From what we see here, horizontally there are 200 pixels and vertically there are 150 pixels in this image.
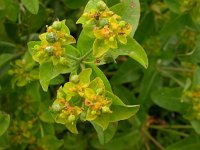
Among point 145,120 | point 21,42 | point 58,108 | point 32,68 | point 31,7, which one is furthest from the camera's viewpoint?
point 145,120

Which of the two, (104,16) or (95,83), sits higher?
(104,16)

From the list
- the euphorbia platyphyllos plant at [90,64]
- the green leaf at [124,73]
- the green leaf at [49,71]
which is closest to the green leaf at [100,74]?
the euphorbia platyphyllos plant at [90,64]

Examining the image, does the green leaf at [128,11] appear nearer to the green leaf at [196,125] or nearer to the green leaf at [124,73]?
the green leaf at [196,125]

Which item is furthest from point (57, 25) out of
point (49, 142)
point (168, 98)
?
point (168, 98)

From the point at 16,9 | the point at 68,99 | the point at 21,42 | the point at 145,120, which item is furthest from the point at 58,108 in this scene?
the point at 145,120

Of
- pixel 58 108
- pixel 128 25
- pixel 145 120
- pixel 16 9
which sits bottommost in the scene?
pixel 145 120

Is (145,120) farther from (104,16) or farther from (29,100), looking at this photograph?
(104,16)

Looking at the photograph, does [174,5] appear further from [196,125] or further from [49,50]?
[49,50]
